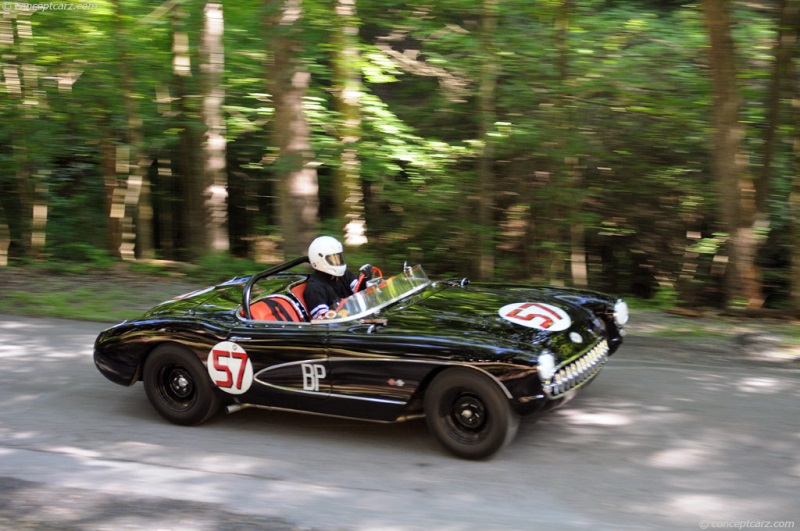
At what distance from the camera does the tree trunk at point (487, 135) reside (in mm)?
10875

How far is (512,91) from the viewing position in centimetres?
1105

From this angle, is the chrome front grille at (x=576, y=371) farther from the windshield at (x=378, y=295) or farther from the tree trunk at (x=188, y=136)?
the tree trunk at (x=188, y=136)

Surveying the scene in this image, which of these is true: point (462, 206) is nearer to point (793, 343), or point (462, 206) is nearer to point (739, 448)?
point (793, 343)

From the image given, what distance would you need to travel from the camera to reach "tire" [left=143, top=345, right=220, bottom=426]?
19.0ft

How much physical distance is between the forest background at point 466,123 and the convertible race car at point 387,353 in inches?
190

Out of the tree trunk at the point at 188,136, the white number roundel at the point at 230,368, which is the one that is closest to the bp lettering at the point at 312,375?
the white number roundel at the point at 230,368

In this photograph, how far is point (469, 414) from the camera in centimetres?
492

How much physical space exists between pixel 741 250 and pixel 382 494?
6470 mm

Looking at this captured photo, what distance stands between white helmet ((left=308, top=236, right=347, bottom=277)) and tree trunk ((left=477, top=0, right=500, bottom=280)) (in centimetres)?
555

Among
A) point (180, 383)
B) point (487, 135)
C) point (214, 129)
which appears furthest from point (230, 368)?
point (214, 129)

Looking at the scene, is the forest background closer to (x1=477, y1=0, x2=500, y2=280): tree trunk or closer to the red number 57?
(x1=477, y1=0, x2=500, y2=280): tree trunk

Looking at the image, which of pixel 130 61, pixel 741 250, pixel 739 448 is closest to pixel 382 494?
pixel 739 448

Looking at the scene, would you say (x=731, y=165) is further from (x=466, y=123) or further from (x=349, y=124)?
(x=349, y=124)

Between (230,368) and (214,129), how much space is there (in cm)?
872
